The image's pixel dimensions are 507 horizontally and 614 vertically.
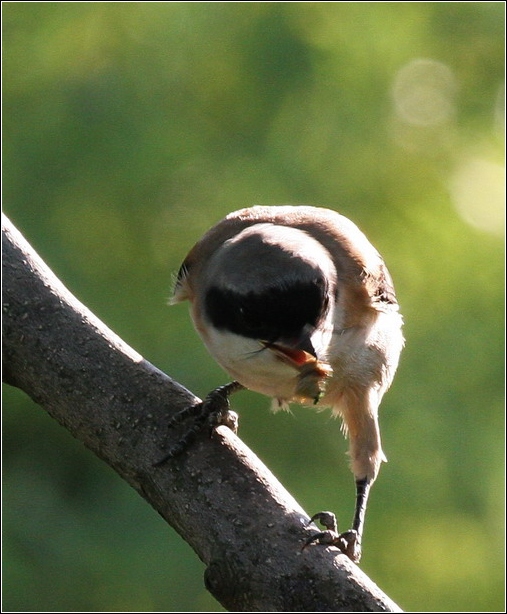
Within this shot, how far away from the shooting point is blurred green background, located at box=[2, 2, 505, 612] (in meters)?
3.95

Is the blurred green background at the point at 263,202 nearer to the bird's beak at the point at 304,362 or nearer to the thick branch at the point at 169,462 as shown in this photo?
the thick branch at the point at 169,462

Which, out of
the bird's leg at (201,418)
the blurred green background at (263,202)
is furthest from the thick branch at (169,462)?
the blurred green background at (263,202)

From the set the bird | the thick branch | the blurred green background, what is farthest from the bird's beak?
the blurred green background

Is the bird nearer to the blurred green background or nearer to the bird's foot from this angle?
the bird's foot

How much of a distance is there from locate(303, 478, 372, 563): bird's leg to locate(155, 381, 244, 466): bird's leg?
0.33m

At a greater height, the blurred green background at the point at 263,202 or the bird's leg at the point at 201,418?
the blurred green background at the point at 263,202

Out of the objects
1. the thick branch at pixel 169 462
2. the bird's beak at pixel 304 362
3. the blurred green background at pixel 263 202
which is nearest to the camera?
the thick branch at pixel 169 462

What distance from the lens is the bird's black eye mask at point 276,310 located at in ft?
6.64

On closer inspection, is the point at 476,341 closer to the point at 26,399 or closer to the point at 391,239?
the point at 391,239

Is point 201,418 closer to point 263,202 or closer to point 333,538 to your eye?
point 333,538

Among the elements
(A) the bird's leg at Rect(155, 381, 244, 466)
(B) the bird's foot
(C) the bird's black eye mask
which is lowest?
(B) the bird's foot

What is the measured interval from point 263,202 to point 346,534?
2.26m

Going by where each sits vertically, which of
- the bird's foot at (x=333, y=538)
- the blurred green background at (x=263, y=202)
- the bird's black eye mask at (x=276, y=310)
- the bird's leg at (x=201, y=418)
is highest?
the blurred green background at (x=263, y=202)

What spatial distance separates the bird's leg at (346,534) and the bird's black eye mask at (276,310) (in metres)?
0.44
